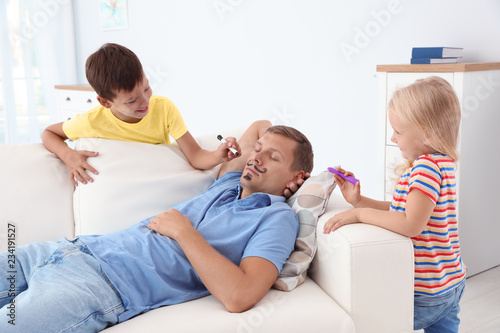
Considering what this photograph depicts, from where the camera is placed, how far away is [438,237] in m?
1.35

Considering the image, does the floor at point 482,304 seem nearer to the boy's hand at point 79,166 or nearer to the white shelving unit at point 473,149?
the white shelving unit at point 473,149

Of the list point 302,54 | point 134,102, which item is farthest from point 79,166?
point 302,54

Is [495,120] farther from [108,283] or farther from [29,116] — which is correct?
[29,116]

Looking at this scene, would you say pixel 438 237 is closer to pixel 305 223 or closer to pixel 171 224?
pixel 305 223

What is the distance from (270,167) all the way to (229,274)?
433 millimetres

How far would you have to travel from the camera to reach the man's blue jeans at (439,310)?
136cm

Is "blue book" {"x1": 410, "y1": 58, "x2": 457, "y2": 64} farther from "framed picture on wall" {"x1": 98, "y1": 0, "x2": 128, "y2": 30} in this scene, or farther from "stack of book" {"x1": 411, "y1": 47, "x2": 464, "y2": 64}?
"framed picture on wall" {"x1": 98, "y1": 0, "x2": 128, "y2": 30}

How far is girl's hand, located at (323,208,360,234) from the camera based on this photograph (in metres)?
1.37

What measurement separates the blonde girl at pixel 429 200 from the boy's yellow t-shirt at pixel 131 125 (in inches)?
32.4

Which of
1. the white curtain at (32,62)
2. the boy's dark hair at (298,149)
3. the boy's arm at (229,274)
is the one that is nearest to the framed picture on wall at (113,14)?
the white curtain at (32,62)

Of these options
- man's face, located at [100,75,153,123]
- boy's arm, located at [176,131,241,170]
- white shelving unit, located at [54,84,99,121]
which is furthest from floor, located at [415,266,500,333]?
white shelving unit, located at [54,84,99,121]

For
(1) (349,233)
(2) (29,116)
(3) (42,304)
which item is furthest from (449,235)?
(2) (29,116)

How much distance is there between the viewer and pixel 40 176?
1.75m

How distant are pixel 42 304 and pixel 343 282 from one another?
2.38ft
